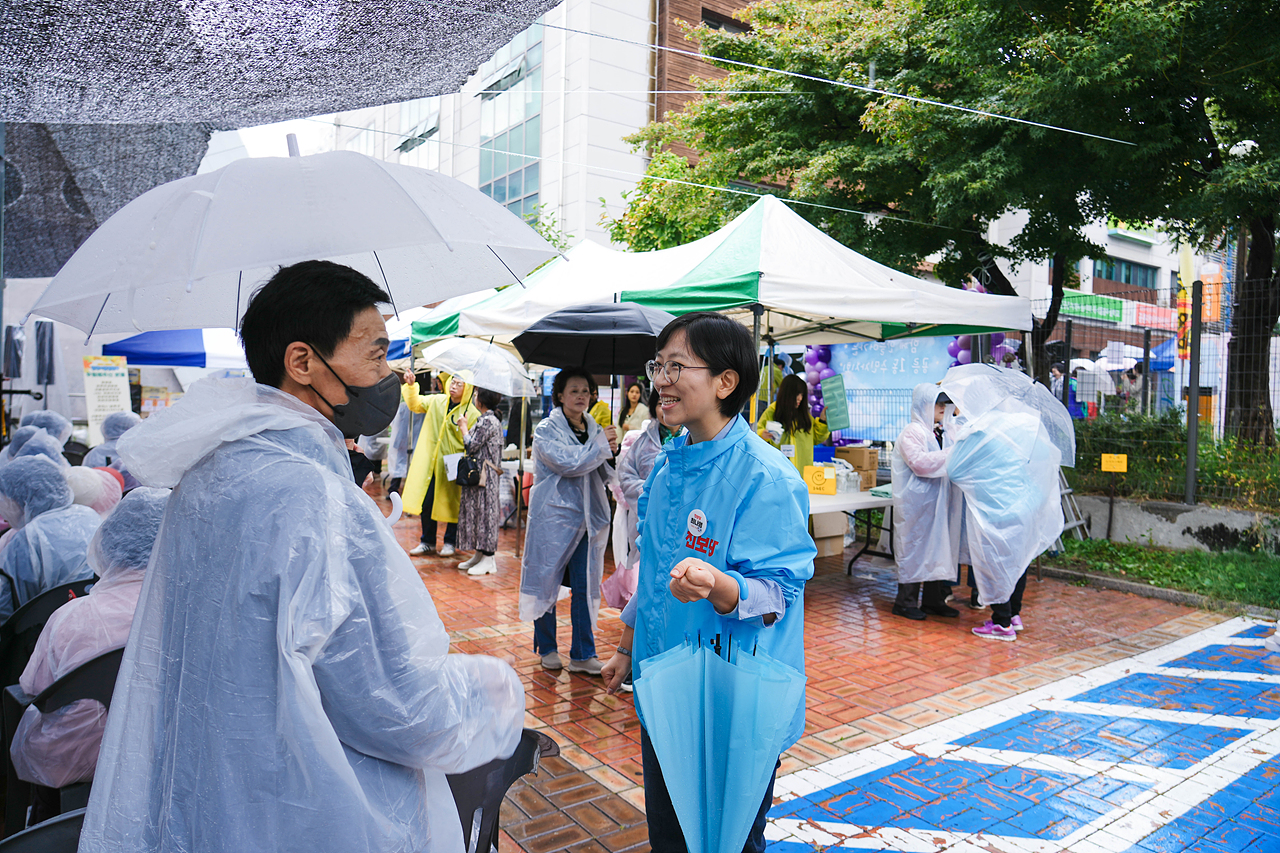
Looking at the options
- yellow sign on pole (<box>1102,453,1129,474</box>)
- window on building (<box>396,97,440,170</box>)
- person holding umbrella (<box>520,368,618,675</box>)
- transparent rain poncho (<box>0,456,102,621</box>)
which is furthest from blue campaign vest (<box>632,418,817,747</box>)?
window on building (<box>396,97,440,170</box>)

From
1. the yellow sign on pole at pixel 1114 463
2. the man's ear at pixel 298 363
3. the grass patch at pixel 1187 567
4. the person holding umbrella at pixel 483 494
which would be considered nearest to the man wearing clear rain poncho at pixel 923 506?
the grass patch at pixel 1187 567

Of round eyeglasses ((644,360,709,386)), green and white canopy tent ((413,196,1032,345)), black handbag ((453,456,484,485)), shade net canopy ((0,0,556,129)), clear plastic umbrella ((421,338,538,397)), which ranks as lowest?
black handbag ((453,456,484,485))

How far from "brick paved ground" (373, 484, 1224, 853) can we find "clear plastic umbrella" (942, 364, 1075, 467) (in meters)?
1.46

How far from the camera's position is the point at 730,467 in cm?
210

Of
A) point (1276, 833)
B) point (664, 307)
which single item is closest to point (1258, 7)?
point (664, 307)

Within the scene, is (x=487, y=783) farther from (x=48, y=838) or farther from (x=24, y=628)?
(x=24, y=628)

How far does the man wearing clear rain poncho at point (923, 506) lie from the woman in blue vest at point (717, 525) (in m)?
4.24

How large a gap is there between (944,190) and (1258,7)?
277cm

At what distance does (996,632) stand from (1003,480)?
43.4 inches

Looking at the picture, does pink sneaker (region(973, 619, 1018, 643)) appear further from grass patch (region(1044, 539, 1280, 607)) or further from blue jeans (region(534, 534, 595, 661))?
blue jeans (region(534, 534, 595, 661))

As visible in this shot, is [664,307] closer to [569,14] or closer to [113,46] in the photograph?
[113,46]

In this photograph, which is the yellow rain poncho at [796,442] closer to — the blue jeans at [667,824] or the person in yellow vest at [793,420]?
the person in yellow vest at [793,420]

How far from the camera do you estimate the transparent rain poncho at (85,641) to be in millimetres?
2232

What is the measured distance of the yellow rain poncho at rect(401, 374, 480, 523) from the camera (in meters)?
8.23
